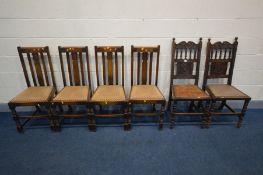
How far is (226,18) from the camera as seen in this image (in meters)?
2.35

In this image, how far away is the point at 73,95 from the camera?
222 centimetres

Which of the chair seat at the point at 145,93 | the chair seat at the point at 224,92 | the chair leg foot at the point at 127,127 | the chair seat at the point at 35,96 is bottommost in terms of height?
the chair leg foot at the point at 127,127

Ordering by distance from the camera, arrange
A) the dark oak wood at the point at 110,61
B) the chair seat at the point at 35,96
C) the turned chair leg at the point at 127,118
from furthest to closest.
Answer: the dark oak wood at the point at 110,61 → the turned chair leg at the point at 127,118 → the chair seat at the point at 35,96

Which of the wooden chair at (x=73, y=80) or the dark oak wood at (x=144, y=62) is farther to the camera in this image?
the dark oak wood at (x=144, y=62)

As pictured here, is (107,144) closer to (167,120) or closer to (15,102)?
(167,120)

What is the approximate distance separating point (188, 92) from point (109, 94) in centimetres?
93

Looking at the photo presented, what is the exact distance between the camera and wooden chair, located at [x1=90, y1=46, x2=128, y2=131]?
2.17m

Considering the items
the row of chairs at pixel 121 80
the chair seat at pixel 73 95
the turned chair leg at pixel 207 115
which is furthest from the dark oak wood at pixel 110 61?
the turned chair leg at pixel 207 115

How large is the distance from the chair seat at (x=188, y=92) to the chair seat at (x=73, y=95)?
40.9 inches

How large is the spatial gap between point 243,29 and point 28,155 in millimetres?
2845

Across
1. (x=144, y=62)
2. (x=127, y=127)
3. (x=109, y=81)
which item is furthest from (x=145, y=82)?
(x=127, y=127)

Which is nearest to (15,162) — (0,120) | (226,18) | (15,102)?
(15,102)

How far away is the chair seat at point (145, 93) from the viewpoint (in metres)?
2.17

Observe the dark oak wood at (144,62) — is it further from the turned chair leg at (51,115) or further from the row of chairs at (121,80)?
the turned chair leg at (51,115)
